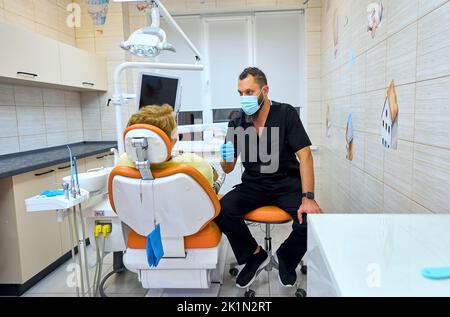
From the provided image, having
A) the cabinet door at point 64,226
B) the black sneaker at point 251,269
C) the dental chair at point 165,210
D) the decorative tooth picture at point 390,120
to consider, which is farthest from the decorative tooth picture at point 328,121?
the cabinet door at point 64,226

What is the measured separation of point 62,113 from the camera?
3279mm

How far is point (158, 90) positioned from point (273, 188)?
105 cm

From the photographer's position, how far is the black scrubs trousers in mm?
1796

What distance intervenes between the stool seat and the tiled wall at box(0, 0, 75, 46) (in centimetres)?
251

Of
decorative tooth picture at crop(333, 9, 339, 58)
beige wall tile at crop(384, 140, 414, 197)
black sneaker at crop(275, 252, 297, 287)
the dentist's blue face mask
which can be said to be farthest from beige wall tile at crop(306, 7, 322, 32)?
black sneaker at crop(275, 252, 297, 287)

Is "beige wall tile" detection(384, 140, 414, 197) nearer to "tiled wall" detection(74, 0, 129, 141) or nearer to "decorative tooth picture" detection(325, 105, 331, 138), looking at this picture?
"decorative tooth picture" detection(325, 105, 331, 138)

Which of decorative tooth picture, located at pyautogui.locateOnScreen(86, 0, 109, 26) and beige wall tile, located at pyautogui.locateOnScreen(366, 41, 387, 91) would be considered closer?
beige wall tile, located at pyautogui.locateOnScreen(366, 41, 387, 91)

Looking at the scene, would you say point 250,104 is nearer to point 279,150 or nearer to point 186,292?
point 279,150

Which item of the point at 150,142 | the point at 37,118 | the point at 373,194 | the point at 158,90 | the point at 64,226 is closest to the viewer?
the point at 150,142

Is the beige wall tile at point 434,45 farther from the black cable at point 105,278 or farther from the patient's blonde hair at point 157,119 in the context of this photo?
the black cable at point 105,278

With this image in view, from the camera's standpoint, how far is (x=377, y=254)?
2.43 feet

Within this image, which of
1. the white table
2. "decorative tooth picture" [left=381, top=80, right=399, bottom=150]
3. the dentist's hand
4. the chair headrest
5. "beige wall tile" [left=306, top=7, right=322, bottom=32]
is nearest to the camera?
the white table

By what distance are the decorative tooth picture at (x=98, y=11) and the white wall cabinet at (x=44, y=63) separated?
404 millimetres

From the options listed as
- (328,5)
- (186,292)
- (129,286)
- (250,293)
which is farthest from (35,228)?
(328,5)
